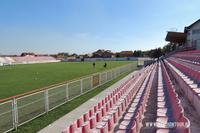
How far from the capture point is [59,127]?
8.07 meters

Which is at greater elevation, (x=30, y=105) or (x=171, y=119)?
(x=171, y=119)

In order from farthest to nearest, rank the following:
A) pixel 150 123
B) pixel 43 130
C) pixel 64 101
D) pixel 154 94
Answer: pixel 64 101
pixel 154 94
pixel 43 130
pixel 150 123

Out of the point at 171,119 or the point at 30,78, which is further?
the point at 30,78

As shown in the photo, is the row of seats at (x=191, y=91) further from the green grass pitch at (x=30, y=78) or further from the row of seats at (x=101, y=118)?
the green grass pitch at (x=30, y=78)

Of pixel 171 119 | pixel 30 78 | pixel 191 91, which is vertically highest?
pixel 191 91

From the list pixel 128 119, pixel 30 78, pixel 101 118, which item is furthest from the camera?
pixel 30 78

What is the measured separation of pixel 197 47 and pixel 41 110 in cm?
3030

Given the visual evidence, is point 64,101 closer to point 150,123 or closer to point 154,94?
point 154,94

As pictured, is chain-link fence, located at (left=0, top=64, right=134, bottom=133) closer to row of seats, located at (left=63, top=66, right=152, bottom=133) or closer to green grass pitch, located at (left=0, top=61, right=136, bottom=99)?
row of seats, located at (left=63, top=66, right=152, bottom=133)

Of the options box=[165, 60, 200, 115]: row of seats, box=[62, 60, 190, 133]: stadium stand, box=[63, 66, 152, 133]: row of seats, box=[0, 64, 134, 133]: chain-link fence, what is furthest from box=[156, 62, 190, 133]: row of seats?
box=[0, 64, 134, 133]: chain-link fence

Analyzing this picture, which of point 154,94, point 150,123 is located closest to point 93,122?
point 150,123

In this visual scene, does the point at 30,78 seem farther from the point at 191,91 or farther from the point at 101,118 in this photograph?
the point at 191,91

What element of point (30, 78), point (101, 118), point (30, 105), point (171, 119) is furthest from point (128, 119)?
point (30, 78)

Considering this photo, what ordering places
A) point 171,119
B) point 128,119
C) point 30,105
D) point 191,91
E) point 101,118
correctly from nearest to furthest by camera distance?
point 171,119 < point 128,119 < point 101,118 < point 191,91 < point 30,105
